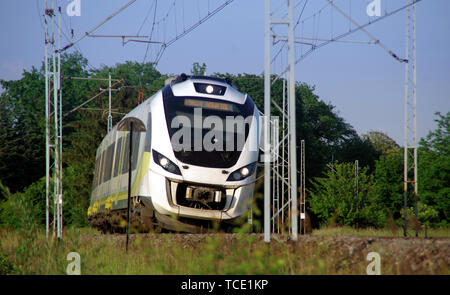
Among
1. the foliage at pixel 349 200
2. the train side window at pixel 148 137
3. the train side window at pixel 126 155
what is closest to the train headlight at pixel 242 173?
the train side window at pixel 148 137

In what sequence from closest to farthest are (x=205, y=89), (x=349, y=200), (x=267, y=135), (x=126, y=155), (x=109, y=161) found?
(x=267, y=135), (x=205, y=89), (x=126, y=155), (x=109, y=161), (x=349, y=200)

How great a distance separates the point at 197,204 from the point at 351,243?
6089 mm

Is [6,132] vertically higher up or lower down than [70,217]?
higher up

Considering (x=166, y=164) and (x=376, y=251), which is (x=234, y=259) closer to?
(x=376, y=251)

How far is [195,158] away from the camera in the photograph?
45.7 ft

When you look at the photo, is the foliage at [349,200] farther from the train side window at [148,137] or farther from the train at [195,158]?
the train side window at [148,137]

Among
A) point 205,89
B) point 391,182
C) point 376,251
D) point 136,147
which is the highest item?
point 205,89

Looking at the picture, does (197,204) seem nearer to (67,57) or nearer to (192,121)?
(192,121)

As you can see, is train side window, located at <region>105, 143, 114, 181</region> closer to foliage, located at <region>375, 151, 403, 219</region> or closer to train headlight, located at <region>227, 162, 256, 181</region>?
train headlight, located at <region>227, 162, 256, 181</region>

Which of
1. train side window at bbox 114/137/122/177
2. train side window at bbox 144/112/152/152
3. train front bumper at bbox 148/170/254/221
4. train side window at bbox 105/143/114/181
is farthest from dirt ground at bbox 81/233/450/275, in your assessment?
train side window at bbox 105/143/114/181

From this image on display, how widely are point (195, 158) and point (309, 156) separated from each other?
44.6 m

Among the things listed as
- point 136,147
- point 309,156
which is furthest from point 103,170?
point 309,156

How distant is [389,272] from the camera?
655 cm
